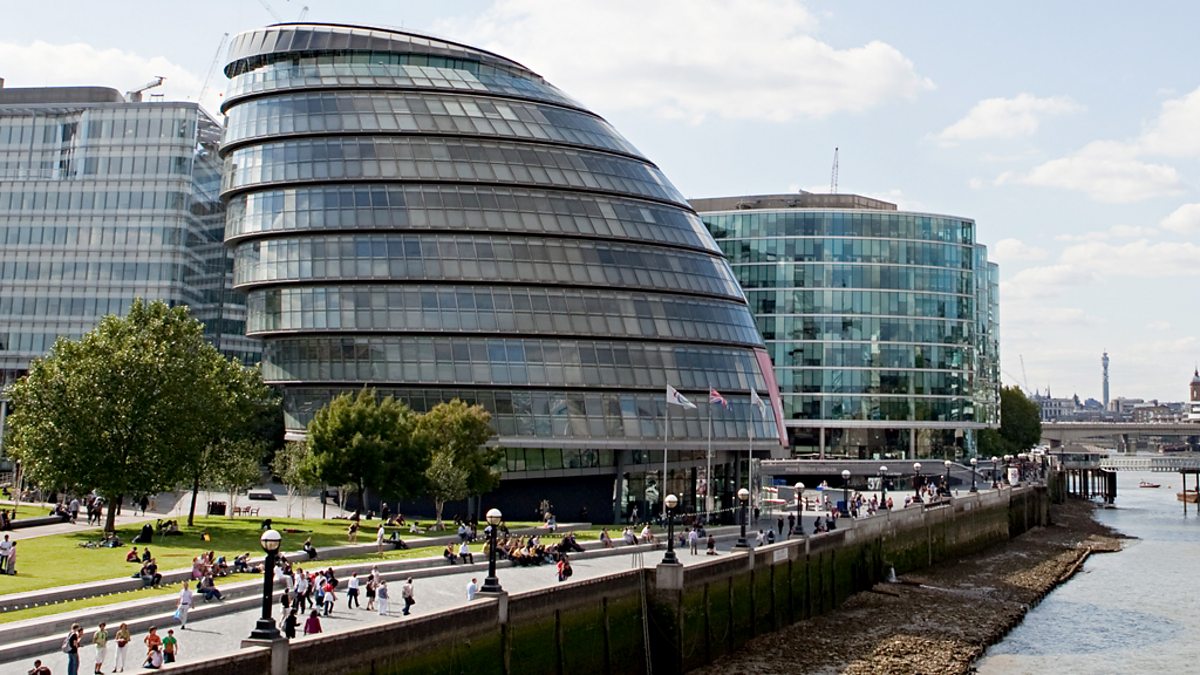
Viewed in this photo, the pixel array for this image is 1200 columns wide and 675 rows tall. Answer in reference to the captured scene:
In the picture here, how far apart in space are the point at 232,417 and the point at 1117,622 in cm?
4617

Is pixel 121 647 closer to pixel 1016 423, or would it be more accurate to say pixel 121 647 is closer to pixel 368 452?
pixel 368 452

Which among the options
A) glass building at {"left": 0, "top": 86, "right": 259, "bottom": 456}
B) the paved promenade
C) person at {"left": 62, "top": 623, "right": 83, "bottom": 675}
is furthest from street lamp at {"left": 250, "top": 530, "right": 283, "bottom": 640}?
glass building at {"left": 0, "top": 86, "right": 259, "bottom": 456}

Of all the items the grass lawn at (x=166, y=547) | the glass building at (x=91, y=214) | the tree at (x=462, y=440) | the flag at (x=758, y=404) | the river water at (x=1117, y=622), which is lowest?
the river water at (x=1117, y=622)

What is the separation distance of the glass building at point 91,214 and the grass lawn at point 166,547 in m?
41.4

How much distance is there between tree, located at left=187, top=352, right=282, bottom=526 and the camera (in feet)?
202

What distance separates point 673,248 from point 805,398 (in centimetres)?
6777

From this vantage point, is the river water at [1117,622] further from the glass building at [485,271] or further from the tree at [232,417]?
the tree at [232,417]

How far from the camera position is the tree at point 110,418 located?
5275 cm

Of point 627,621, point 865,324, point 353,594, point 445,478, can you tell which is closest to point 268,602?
point 353,594

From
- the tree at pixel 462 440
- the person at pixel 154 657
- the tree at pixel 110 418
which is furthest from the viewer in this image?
the tree at pixel 462 440

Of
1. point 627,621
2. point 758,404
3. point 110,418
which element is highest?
point 758,404

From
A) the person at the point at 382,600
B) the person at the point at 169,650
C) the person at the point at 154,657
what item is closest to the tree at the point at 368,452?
the person at the point at 382,600

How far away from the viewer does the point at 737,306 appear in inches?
3127

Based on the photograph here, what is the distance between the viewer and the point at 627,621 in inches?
1642
